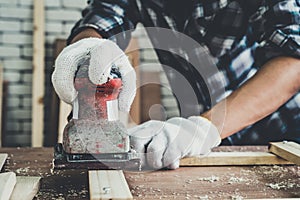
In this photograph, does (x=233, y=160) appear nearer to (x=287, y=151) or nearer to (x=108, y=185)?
(x=287, y=151)

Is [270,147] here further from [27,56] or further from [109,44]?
[27,56]

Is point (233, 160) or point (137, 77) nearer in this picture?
point (233, 160)

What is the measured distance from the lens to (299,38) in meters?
1.37

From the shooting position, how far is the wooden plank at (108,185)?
79cm

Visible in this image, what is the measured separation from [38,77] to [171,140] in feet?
6.65

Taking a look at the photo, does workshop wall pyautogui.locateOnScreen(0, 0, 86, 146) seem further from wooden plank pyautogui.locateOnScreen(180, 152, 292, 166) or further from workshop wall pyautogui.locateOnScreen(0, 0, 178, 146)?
wooden plank pyautogui.locateOnScreen(180, 152, 292, 166)

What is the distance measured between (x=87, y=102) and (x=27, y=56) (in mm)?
2182

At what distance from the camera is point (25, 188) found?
0.87 m

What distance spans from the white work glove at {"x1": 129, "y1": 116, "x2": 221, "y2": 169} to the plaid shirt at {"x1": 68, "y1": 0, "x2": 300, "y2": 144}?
0.41 meters

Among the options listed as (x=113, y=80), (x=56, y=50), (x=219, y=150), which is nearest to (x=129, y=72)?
(x=113, y=80)

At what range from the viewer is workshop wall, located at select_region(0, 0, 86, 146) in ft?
9.89

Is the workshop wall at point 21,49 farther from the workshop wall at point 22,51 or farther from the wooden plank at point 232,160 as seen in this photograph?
the wooden plank at point 232,160

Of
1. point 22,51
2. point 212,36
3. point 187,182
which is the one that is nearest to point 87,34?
point 212,36

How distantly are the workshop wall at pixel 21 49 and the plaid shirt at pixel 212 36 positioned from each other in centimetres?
143
